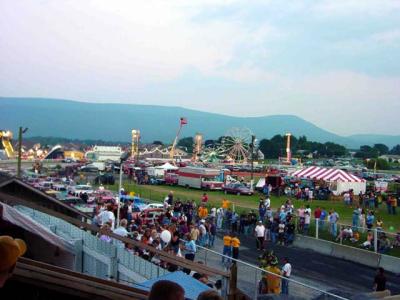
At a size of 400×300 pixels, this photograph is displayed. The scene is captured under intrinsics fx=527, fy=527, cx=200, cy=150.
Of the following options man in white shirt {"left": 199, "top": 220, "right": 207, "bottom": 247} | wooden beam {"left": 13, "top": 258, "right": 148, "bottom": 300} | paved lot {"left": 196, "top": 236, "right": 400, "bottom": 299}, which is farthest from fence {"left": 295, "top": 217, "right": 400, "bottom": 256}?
wooden beam {"left": 13, "top": 258, "right": 148, "bottom": 300}

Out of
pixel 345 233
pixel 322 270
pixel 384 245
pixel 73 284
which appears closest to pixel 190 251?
pixel 322 270

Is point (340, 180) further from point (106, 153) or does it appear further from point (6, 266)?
point (106, 153)

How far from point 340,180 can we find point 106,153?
97.7 meters

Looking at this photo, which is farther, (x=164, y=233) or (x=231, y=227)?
(x=231, y=227)

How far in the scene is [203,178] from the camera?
162 ft

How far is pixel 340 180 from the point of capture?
41.4 meters

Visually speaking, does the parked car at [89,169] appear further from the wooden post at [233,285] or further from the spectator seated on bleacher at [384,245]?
the wooden post at [233,285]

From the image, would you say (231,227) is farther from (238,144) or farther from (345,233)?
(238,144)

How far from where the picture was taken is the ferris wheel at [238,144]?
10456 cm

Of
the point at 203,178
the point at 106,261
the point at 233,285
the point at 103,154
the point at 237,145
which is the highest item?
the point at 237,145

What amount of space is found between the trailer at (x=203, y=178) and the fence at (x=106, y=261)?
35.4m

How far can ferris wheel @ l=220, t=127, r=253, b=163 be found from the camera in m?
105

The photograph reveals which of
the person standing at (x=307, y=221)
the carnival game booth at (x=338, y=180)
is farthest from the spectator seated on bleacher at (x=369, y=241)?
the carnival game booth at (x=338, y=180)

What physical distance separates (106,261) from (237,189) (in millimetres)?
34249
